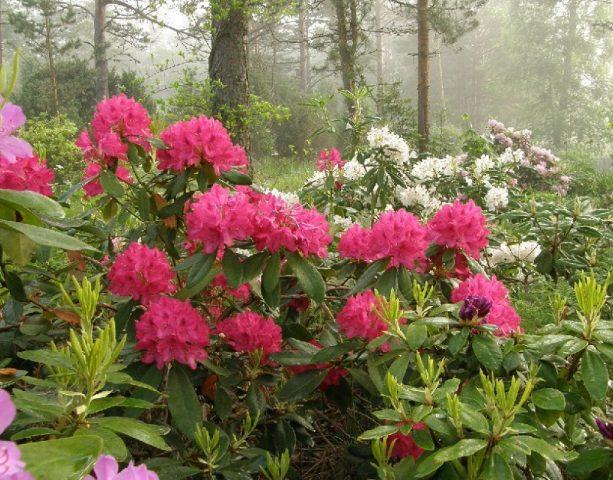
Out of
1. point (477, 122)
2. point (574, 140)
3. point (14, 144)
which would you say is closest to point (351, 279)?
point (14, 144)

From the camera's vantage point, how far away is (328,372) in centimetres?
149

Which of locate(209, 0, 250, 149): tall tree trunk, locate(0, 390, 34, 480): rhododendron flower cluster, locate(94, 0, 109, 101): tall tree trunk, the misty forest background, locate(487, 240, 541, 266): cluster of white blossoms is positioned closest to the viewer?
locate(0, 390, 34, 480): rhododendron flower cluster

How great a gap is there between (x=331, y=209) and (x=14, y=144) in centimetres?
253

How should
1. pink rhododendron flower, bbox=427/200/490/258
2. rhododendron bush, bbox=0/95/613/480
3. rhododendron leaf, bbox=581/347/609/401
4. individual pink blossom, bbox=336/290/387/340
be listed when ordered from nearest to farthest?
rhododendron bush, bbox=0/95/613/480, rhododendron leaf, bbox=581/347/609/401, individual pink blossom, bbox=336/290/387/340, pink rhododendron flower, bbox=427/200/490/258

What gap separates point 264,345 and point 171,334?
0.27 metres

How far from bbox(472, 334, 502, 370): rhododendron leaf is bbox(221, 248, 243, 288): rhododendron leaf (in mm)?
571

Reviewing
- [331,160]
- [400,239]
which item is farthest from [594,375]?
[331,160]

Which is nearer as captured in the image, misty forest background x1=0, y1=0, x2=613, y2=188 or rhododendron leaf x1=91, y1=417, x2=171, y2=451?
rhododendron leaf x1=91, y1=417, x2=171, y2=451

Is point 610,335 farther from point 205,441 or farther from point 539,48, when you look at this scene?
point 539,48

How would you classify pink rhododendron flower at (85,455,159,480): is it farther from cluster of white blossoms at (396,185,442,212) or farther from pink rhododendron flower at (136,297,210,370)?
cluster of white blossoms at (396,185,442,212)

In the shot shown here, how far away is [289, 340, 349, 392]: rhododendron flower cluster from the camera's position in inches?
57.6

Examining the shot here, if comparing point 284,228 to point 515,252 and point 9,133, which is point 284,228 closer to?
point 9,133

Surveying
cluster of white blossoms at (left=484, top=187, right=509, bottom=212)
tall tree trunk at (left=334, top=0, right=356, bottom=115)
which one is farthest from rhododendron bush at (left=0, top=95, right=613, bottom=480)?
tall tree trunk at (left=334, top=0, right=356, bottom=115)

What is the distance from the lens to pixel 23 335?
5.25ft
